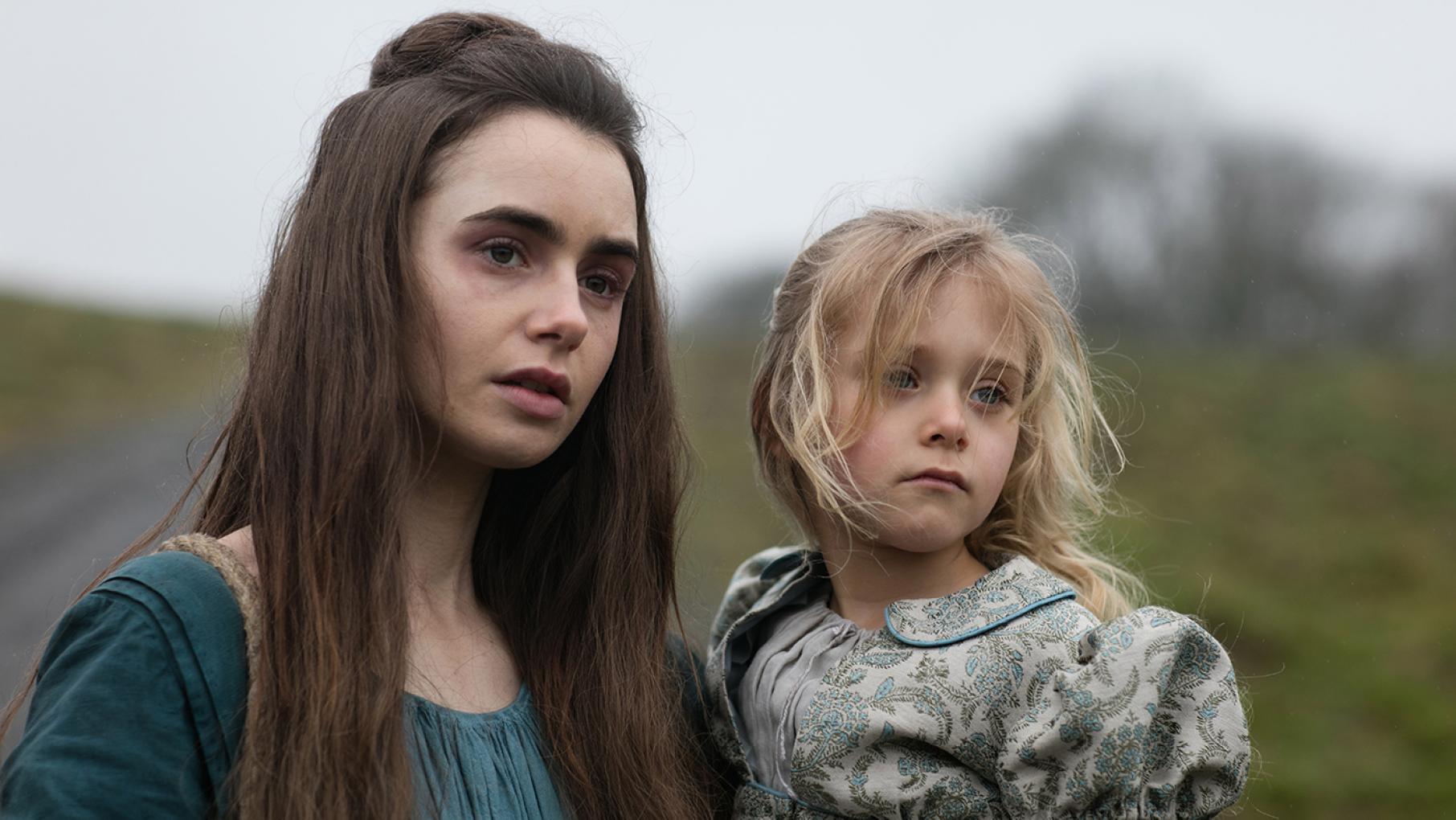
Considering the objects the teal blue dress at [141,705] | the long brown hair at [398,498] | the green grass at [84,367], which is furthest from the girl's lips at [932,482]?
the green grass at [84,367]

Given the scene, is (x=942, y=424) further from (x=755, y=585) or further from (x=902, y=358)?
(x=755, y=585)

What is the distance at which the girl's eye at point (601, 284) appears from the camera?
2.37 m

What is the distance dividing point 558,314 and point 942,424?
0.67 meters

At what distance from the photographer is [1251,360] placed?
16344 mm

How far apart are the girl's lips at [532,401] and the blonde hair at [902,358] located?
458mm

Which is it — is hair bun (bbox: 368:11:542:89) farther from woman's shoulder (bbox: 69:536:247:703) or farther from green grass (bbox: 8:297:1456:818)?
woman's shoulder (bbox: 69:536:247:703)

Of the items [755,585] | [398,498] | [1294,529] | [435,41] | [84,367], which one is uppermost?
[435,41]

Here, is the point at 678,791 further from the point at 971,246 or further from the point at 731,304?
the point at 731,304

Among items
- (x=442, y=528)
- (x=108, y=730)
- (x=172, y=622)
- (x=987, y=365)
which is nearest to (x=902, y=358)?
(x=987, y=365)

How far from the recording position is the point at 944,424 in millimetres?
2320

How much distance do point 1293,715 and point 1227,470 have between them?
5.33m

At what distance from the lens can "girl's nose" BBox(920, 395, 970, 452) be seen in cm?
232

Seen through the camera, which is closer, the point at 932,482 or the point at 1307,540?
the point at 932,482

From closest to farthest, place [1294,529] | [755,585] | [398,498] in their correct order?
[398,498], [755,585], [1294,529]
